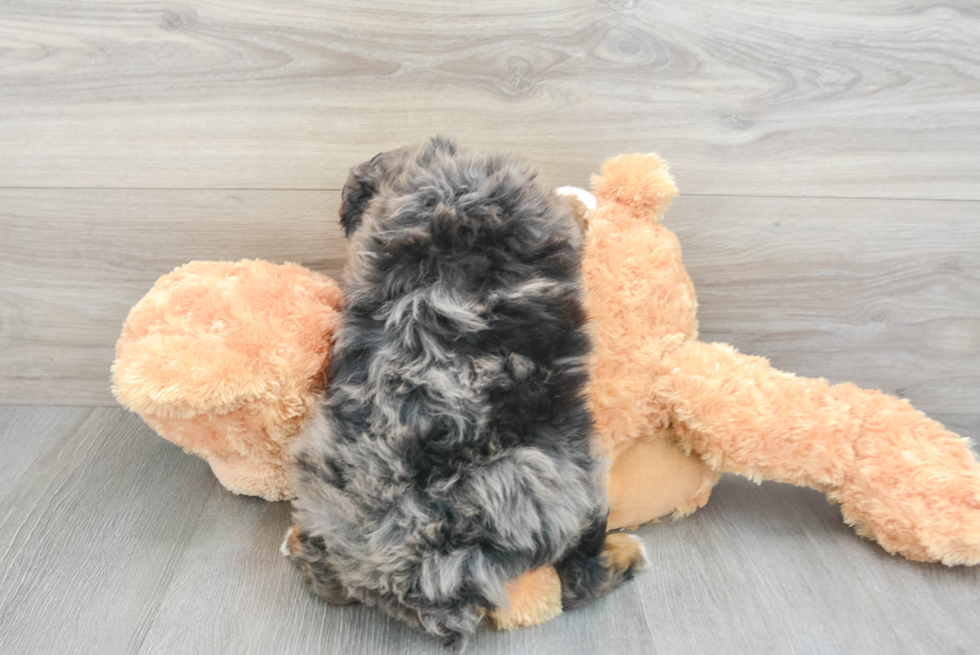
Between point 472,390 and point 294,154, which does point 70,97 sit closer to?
point 294,154

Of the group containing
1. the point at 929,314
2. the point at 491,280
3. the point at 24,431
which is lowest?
the point at 24,431

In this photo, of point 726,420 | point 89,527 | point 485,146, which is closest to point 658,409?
point 726,420

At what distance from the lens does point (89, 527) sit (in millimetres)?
735

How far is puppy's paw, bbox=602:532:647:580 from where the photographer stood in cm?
62

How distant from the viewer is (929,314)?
2.96 ft

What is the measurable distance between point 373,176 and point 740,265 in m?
0.54

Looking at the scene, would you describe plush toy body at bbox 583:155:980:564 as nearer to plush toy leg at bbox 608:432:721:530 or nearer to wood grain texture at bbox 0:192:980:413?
plush toy leg at bbox 608:432:721:530

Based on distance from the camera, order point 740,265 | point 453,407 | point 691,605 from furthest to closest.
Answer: point 740,265 < point 691,605 < point 453,407

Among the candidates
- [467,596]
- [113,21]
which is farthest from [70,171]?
[467,596]

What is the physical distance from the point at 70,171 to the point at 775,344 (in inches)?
41.4

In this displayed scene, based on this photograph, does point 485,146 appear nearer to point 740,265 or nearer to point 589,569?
point 740,265

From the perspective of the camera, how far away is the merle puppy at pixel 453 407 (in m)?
0.52

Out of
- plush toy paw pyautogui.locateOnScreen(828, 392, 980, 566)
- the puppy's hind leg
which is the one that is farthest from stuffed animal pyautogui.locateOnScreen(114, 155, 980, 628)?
the puppy's hind leg

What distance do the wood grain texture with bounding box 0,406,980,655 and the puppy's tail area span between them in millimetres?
22
